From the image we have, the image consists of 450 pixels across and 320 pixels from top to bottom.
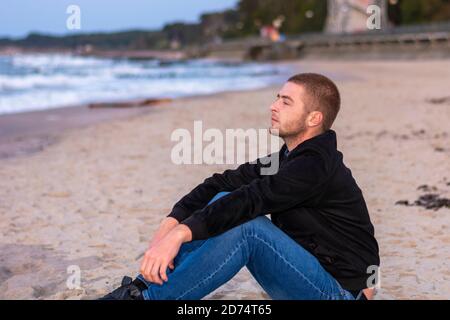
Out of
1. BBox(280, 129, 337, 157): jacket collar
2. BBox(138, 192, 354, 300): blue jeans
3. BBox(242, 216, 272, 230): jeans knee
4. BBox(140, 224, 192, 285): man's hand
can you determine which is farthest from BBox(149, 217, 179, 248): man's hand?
→ BBox(280, 129, 337, 157): jacket collar

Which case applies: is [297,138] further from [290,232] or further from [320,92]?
[290,232]

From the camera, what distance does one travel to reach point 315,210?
2.85 m

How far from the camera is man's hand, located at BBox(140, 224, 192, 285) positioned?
2.62 m

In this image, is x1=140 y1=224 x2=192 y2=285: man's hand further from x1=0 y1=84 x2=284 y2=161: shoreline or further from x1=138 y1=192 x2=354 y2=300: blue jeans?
x1=0 y1=84 x2=284 y2=161: shoreline

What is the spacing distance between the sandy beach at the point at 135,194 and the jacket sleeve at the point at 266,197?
1.29m

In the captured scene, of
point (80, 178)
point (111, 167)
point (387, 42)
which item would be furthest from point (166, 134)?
point (387, 42)

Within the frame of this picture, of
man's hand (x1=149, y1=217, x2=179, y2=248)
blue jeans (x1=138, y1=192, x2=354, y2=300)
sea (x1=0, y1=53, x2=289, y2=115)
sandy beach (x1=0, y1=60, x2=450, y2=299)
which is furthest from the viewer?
sea (x1=0, y1=53, x2=289, y2=115)

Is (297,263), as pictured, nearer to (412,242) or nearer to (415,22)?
(412,242)

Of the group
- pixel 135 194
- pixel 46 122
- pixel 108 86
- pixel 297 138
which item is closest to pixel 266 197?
pixel 297 138

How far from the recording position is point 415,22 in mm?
69938

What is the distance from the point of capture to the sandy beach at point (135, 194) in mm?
4188

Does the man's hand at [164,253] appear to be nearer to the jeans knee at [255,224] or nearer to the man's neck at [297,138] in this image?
the jeans knee at [255,224]

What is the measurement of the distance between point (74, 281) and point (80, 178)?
12.1 feet

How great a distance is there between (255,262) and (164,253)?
47 centimetres
